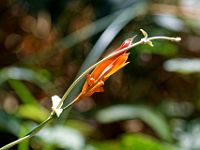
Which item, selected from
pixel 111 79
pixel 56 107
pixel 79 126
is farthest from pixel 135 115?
pixel 56 107

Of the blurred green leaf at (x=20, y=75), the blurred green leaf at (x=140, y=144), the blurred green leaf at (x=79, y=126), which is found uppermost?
the blurred green leaf at (x=20, y=75)

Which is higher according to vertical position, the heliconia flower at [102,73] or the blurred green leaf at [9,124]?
the blurred green leaf at [9,124]

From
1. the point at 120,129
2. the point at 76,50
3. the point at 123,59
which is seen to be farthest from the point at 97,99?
the point at 123,59

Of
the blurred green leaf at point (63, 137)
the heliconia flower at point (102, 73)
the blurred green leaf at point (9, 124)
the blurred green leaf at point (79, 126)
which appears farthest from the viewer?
the blurred green leaf at point (79, 126)

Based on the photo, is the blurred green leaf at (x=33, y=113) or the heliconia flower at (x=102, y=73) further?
the blurred green leaf at (x=33, y=113)

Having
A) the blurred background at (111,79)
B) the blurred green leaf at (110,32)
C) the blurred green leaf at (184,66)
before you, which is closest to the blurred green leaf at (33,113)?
the blurred background at (111,79)

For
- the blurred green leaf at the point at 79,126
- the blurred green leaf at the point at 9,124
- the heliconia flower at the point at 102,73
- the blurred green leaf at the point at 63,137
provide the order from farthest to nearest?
the blurred green leaf at the point at 79,126 → the blurred green leaf at the point at 9,124 → the blurred green leaf at the point at 63,137 → the heliconia flower at the point at 102,73

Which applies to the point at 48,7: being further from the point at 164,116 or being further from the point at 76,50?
the point at 164,116

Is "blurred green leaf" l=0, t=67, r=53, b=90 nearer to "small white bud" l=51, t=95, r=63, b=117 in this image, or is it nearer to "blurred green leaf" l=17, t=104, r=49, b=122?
"blurred green leaf" l=17, t=104, r=49, b=122

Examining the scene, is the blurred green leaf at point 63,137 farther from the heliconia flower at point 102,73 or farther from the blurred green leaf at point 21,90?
the heliconia flower at point 102,73
